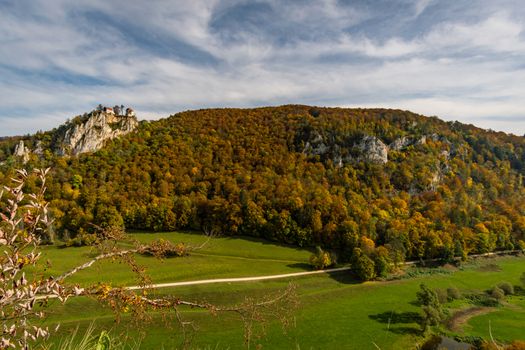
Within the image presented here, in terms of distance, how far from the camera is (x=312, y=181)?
285 feet

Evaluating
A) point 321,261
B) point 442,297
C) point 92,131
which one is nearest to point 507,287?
point 442,297

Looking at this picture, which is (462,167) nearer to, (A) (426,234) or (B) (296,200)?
(A) (426,234)

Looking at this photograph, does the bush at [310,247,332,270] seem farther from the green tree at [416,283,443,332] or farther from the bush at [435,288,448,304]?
the bush at [435,288,448,304]

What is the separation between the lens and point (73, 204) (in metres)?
70.2

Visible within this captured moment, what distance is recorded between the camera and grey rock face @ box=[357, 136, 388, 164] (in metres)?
99.0

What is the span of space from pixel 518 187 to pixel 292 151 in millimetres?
66650

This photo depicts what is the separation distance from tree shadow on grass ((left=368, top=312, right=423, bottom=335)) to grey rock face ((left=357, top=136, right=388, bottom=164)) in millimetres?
65748

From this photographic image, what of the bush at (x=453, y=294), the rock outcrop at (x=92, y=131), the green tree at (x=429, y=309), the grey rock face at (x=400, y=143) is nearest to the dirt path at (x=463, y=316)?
the green tree at (x=429, y=309)

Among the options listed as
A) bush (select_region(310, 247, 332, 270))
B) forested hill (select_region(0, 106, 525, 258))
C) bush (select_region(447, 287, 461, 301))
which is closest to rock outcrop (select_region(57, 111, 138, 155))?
forested hill (select_region(0, 106, 525, 258))

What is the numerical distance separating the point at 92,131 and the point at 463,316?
103793 millimetres

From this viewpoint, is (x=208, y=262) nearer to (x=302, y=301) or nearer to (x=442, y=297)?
(x=302, y=301)

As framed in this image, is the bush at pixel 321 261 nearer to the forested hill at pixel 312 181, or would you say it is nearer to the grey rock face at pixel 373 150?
the forested hill at pixel 312 181

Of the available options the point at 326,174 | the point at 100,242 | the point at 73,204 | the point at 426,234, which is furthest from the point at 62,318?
the point at 326,174

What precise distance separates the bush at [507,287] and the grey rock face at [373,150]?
54.2 metres
